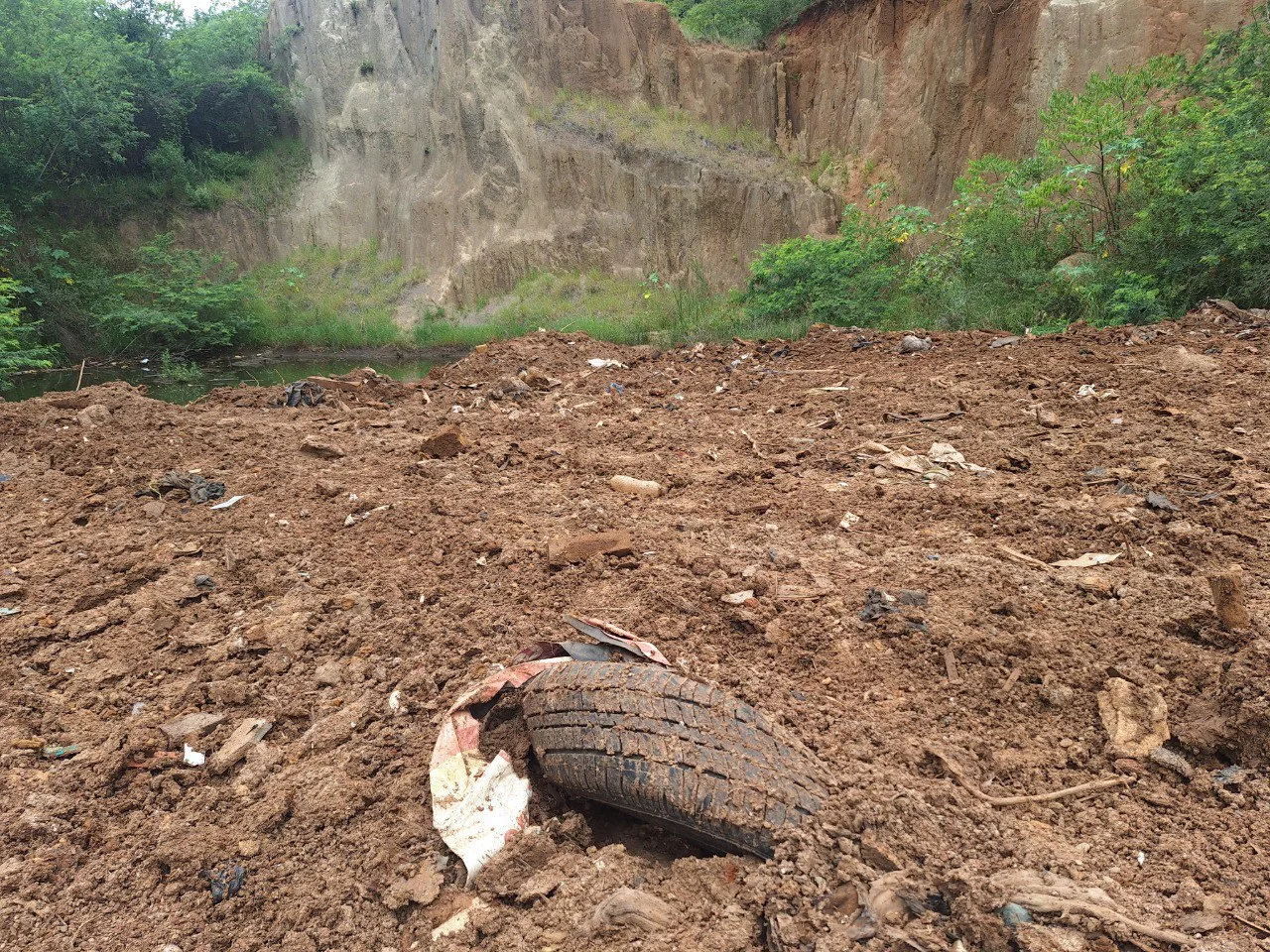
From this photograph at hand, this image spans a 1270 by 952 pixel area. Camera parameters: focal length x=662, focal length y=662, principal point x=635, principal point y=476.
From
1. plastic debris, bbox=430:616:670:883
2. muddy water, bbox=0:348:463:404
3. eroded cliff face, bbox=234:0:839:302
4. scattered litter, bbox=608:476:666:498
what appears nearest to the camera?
plastic debris, bbox=430:616:670:883

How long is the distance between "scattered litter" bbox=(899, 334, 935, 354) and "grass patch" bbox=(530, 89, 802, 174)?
11662 millimetres

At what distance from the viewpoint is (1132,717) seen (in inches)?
63.4

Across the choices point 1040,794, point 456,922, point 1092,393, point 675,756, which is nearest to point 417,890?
point 456,922

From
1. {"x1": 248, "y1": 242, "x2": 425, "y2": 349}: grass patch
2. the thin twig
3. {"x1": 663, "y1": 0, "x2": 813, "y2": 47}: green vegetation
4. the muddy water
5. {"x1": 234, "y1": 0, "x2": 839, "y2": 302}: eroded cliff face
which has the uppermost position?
{"x1": 663, "y1": 0, "x2": 813, "y2": 47}: green vegetation

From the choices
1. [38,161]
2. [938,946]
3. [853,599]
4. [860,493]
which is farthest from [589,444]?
[38,161]

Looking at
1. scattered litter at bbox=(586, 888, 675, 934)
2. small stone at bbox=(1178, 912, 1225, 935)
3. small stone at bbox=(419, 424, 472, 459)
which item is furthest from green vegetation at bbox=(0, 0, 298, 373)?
small stone at bbox=(1178, 912, 1225, 935)

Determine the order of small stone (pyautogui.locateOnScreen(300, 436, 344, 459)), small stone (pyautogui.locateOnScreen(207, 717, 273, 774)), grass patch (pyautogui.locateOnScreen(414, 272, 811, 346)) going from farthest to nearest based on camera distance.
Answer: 1. grass patch (pyautogui.locateOnScreen(414, 272, 811, 346))
2. small stone (pyautogui.locateOnScreen(300, 436, 344, 459))
3. small stone (pyautogui.locateOnScreen(207, 717, 273, 774))

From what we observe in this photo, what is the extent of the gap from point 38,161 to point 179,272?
409cm

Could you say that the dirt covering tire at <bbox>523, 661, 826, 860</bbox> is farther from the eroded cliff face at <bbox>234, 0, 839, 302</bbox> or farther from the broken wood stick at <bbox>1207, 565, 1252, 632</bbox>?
the eroded cliff face at <bbox>234, 0, 839, 302</bbox>

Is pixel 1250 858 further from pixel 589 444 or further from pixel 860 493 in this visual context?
pixel 589 444

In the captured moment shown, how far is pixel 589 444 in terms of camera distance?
4852mm

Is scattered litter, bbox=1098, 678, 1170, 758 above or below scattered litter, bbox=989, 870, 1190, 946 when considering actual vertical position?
below

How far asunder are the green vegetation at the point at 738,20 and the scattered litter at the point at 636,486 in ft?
59.5

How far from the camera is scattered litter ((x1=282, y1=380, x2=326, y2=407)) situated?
23.9 feet
